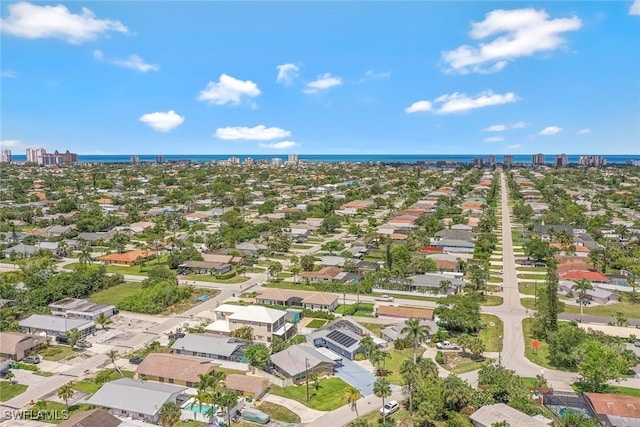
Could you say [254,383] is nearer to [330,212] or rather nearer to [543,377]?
[543,377]

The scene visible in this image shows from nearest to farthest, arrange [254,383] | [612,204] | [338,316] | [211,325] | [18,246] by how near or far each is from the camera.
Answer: [254,383]
[211,325]
[338,316]
[18,246]
[612,204]

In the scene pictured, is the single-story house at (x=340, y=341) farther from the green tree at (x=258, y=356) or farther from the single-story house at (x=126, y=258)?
the single-story house at (x=126, y=258)

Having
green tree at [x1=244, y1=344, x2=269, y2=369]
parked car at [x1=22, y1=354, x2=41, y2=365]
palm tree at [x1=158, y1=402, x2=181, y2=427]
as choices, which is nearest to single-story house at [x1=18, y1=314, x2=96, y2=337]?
parked car at [x1=22, y1=354, x2=41, y2=365]

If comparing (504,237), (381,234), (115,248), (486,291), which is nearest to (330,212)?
(381,234)

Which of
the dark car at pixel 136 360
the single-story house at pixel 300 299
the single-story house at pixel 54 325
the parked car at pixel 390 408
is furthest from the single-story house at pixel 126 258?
Answer: the parked car at pixel 390 408

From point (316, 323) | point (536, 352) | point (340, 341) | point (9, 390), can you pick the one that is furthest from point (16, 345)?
point (536, 352)

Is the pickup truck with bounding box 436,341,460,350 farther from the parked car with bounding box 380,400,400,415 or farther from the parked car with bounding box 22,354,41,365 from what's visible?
the parked car with bounding box 22,354,41,365

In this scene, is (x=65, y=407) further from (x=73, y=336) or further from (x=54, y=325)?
(x=54, y=325)
